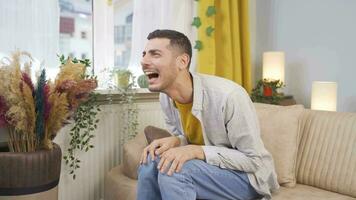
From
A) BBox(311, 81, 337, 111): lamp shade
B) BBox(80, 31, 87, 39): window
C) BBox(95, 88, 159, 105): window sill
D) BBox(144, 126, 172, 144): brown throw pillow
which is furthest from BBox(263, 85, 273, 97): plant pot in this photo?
BBox(80, 31, 87, 39): window

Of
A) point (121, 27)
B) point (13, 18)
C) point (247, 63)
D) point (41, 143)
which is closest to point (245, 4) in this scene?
point (247, 63)

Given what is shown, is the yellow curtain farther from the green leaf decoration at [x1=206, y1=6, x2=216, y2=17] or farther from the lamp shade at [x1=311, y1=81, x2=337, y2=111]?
the lamp shade at [x1=311, y1=81, x2=337, y2=111]

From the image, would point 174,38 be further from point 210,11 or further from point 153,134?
point 210,11

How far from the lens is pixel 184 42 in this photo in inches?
55.6

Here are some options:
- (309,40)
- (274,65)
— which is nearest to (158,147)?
(274,65)

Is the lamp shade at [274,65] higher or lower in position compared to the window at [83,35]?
lower

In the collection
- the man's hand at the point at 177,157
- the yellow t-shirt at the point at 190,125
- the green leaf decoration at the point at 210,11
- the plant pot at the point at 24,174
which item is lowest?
the plant pot at the point at 24,174

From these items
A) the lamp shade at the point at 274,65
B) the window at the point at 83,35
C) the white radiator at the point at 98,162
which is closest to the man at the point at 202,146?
the white radiator at the point at 98,162

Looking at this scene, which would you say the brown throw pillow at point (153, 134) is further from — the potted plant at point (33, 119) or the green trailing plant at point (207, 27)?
the green trailing plant at point (207, 27)

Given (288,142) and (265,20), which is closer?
(288,142)

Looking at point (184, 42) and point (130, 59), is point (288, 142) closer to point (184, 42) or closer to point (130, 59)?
point (184, 42)

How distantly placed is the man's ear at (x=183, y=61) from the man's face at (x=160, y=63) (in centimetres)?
2

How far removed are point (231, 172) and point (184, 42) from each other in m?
0.55

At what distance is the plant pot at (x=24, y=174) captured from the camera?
1.40 meters
